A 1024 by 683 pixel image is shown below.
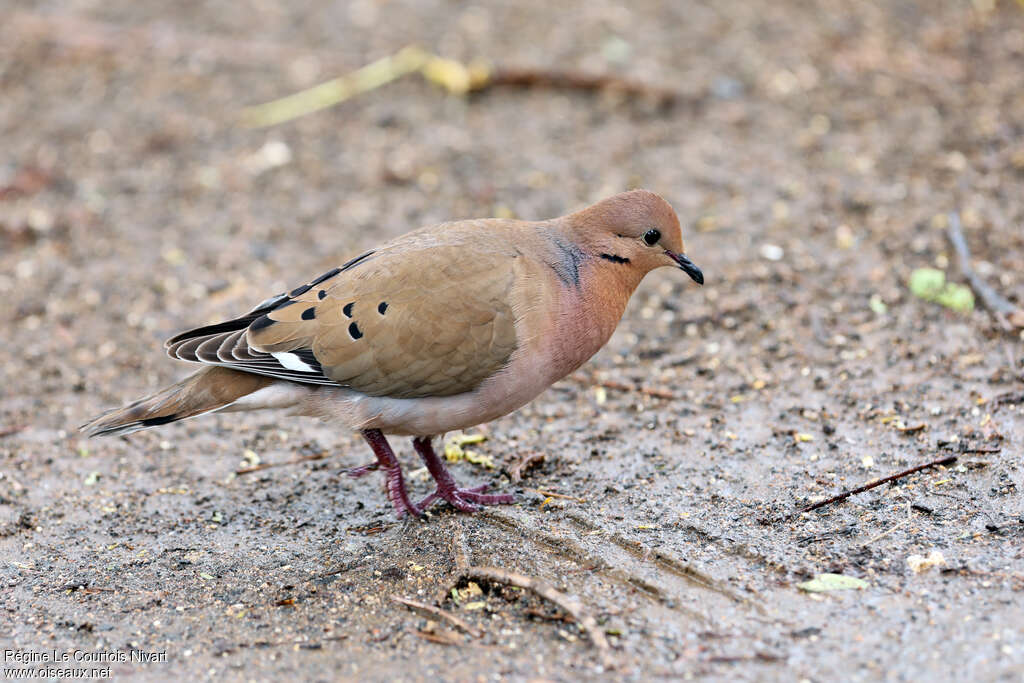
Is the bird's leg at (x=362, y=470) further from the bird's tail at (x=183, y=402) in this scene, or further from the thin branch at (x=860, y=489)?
the thin branch at (x=860, y=489)

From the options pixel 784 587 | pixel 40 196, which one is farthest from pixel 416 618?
pixel 40 196

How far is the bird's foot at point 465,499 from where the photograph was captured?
4.43 meters

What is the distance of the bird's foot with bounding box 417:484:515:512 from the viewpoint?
4430 millimetres

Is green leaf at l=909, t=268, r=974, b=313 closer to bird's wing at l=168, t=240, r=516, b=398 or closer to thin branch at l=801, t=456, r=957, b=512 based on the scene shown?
thin branch at l=801, t=456, r=957, b=512

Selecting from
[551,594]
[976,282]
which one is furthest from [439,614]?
[976,282]

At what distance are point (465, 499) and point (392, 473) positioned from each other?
12.4 inches

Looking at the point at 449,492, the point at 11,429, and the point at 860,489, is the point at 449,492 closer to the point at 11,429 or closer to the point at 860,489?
the point at 860,489

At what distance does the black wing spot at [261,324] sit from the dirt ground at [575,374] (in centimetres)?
83

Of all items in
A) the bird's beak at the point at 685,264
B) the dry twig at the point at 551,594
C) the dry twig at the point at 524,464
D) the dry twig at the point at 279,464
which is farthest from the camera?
the dry twig at the point at 279,464

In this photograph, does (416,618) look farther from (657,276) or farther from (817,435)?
(657,276)

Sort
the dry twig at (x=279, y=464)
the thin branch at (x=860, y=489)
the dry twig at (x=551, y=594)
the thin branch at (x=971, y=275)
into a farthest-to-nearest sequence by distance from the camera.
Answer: the thin branch at (x=971, y=275) < the dry twig at (x=279, y=464) < the thin branch at (x=860, y=489) < the dry twig at (x=551, y=594)

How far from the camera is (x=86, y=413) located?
17.6 ft

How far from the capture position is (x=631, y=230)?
14.7ft

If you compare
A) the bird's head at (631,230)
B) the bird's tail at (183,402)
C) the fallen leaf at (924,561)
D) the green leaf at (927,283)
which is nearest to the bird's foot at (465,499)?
the bird's tail at (183,402)
